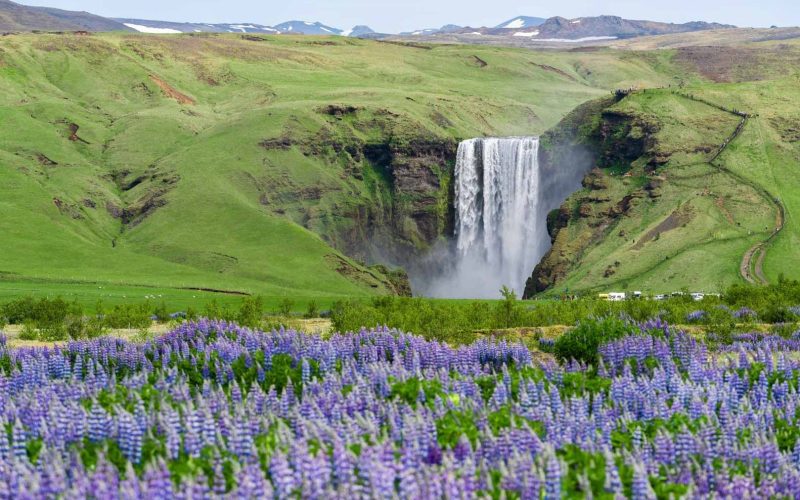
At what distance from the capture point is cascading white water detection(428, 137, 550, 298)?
124 meters

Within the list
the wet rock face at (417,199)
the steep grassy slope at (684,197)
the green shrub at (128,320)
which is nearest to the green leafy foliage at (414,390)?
the green shrub at (128,320)

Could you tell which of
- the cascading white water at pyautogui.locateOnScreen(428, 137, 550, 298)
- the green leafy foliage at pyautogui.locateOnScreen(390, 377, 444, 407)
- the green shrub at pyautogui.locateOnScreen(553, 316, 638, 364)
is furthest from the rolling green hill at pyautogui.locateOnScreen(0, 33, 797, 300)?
the green leafy foliage at pyautogui.locateOnScreen(390, 377, 444, 407)

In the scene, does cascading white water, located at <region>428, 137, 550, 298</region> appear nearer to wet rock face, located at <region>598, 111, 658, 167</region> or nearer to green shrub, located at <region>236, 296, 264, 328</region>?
wet rock face, located at <region>598, 111, 658, 167</region>

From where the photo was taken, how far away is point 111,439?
634 inches

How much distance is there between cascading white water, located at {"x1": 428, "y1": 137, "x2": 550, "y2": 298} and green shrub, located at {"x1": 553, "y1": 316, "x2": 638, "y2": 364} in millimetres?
92436

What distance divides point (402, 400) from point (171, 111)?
134420mm

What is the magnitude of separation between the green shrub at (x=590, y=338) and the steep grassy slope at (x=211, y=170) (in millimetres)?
58705

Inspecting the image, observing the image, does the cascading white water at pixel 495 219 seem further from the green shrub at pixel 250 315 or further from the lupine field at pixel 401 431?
the lupine field at pixel 401 431

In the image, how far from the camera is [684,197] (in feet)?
335

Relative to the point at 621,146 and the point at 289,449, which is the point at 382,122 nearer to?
the point at 621,146

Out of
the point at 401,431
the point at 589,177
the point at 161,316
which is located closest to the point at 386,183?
the point at 589,177

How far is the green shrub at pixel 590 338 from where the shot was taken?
1089 inches

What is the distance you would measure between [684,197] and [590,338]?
253 ft

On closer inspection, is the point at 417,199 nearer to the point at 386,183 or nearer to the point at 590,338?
the point at 386,183
